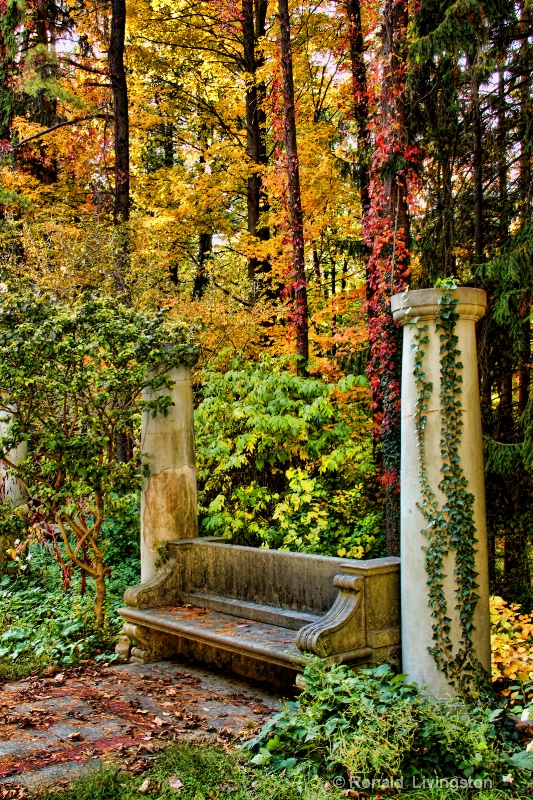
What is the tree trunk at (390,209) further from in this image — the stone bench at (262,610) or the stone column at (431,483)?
the stone column at (431,483)

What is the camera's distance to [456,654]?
4.82 metres

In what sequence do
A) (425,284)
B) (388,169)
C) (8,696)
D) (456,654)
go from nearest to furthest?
(456,654)
(8,696)
(388,169)
(425,284)

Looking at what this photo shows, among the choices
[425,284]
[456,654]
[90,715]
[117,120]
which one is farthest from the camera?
[117,120]

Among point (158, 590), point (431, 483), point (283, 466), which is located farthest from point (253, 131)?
point (431, 483)

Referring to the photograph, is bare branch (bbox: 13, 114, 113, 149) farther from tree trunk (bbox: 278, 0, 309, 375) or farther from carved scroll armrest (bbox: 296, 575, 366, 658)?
carved scroll armrest (bbox: 296, 575, 366, 658)

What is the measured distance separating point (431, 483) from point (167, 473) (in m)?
3.25

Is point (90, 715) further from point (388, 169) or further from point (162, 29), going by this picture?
point (162, 29)

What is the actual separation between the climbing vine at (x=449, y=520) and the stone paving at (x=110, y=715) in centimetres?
143

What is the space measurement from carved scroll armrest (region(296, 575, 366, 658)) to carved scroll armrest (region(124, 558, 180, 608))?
234 cm

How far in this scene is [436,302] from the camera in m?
5.00

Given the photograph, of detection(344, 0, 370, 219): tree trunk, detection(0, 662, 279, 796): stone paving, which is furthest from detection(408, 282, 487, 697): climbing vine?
detection(344, 0, 370, 219): tree trunk

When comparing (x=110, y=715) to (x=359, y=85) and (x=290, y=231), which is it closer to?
(x=290, y=231)

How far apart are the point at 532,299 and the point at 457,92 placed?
115 inches

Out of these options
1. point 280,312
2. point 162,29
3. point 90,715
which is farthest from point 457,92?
point 162,29
